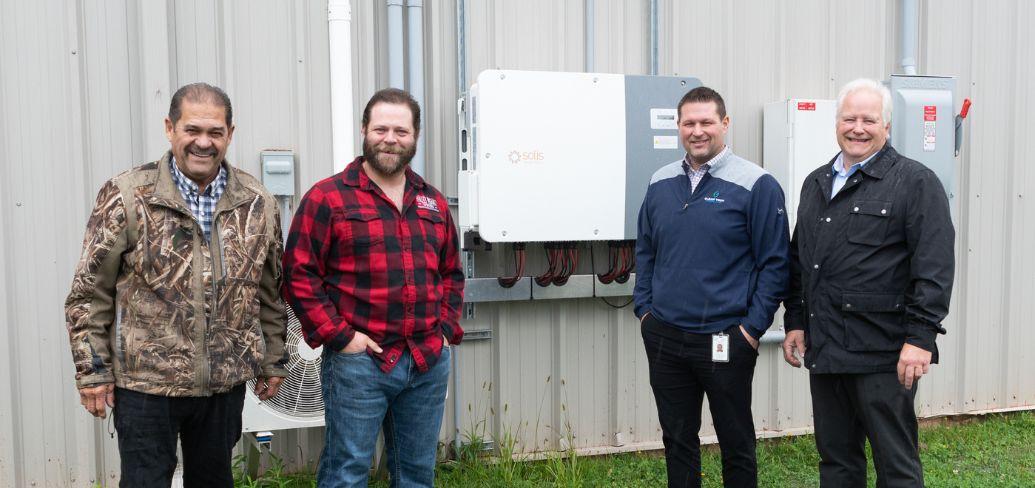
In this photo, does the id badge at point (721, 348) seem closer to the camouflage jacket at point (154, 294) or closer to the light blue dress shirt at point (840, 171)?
the light blue dress shirt at point (840, 171)

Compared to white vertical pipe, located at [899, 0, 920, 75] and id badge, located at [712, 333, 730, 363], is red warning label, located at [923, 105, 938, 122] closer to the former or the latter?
white vertical pipe, located at [899, 0, 920, 75]

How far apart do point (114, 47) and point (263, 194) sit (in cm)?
139

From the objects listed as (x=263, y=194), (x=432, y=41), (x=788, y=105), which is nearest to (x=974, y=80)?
(x=788, y=105)

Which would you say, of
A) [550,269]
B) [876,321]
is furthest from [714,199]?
[550,269]

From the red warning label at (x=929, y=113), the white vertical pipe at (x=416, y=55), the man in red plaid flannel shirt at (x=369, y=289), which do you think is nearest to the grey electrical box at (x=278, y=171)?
the white vertical pipe at (x=416, y=55)

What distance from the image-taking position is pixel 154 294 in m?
2.06

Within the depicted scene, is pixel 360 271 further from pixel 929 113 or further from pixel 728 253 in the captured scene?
pixel 929 113

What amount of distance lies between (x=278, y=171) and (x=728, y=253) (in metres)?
1.77

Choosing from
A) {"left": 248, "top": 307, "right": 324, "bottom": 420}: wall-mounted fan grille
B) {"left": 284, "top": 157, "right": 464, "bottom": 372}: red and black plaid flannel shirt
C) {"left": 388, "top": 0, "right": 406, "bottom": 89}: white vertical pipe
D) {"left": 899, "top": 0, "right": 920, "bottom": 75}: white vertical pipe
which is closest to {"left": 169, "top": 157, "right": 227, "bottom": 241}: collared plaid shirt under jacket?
{"left": 284, "top": 157, "right": 464, "bottom": 372}: red and black plaid flannel shirt

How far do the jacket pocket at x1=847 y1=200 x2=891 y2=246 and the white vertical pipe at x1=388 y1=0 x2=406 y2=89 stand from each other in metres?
1.90

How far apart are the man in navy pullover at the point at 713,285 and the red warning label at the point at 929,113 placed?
158 centimetres

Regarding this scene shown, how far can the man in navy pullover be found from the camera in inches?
107

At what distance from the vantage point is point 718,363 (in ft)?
8.96

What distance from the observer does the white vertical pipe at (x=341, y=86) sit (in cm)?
332
